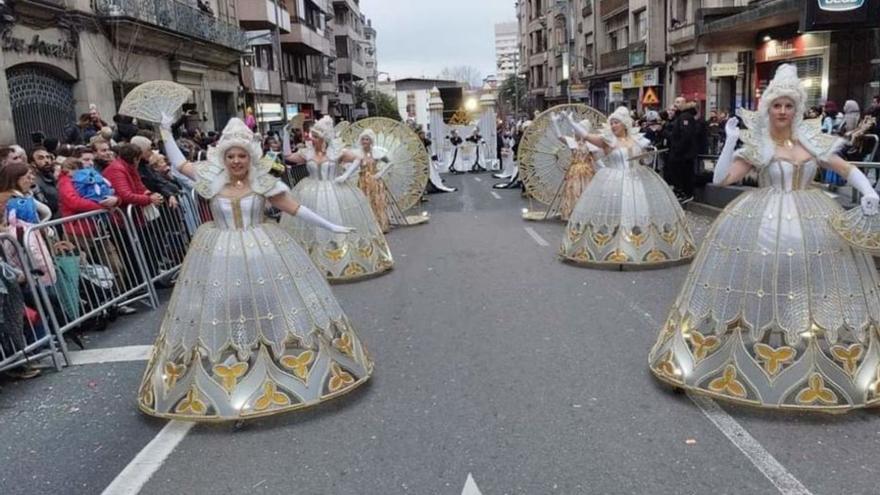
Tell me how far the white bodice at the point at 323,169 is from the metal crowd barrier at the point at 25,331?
12.7ft

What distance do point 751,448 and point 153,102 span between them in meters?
4.67

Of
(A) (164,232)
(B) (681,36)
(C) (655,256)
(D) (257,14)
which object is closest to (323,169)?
(A) (164,232)

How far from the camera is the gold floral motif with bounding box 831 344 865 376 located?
4.26 metres

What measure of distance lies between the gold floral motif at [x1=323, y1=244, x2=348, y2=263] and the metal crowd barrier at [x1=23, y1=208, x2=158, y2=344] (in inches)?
80.3

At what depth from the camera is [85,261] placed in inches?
279

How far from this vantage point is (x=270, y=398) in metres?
4.56

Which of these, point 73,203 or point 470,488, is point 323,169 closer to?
point 73,203

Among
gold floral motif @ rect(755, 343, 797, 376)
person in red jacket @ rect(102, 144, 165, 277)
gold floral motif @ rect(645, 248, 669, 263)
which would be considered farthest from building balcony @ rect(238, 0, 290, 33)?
gold floral motif @ rect(755, 343, 797, 376)

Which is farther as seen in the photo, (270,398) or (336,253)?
(336,253)

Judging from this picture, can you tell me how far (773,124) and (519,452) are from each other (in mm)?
→ 2670

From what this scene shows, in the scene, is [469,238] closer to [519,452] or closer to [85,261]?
[85,261]

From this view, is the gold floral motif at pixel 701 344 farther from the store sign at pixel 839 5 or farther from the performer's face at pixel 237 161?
the store sign at pixel 839 5

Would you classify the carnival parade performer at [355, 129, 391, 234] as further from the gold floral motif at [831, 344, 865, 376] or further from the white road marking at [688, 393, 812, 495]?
the gold floral motif at [831, 344, 865, 376]

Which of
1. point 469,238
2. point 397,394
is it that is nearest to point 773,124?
point 397,394
